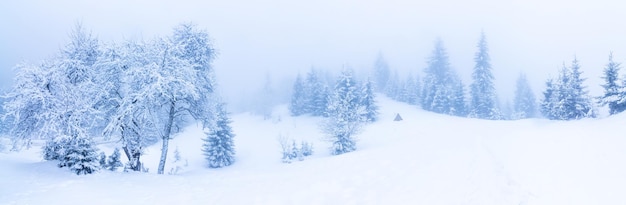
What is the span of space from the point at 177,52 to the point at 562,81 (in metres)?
41.6

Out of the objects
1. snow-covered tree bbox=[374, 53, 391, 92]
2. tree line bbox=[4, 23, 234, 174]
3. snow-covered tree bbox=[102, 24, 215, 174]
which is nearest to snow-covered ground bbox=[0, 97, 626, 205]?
tree line bbox=[4, 23, 234, 174]

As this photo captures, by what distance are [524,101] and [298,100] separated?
4664cm

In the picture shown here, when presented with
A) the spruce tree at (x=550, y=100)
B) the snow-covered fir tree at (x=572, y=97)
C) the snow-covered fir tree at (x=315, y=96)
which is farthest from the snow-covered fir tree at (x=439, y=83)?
the snow-covered fir tree at (x=572, y=97)

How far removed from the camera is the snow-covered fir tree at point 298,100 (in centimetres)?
7225

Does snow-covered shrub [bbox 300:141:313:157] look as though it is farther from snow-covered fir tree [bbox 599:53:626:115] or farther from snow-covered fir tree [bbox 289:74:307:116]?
snow-covered fir tree [bbox 599:53:626:115]

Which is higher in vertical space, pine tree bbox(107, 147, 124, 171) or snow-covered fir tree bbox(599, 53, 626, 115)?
snow-covered fir tree bbox(599, 53, 626, 115)

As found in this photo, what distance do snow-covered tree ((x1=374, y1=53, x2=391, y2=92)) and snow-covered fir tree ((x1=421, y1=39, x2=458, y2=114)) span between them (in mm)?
19096

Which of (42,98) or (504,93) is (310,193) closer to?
(42,98)

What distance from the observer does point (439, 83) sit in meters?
70.5

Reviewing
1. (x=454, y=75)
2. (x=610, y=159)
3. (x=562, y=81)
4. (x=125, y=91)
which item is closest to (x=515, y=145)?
(x=610, y=159)

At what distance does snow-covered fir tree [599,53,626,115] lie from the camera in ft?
108

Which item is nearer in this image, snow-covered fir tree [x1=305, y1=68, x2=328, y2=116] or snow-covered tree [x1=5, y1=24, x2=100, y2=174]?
snow-covered tree [x1=5, y1=24, x2=100, y2=174]

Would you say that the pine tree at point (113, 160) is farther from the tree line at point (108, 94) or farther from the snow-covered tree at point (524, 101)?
the snow-covered tree at point (524, 101)

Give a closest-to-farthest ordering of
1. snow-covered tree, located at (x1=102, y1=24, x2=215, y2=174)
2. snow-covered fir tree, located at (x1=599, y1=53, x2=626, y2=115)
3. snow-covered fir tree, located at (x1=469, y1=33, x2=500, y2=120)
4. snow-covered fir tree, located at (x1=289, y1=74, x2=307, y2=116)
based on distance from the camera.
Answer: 1. snow-covered tree, located at (x1=102, y1=24, x2=215, y2=174)
2. snow-covered fir tree, located at (x1=599, y1=53, x2=626, y2=115)
3. snow-covered fir tree, located at (x1=469, y1=33, x2=500, y2=120)
4. snow-covered fir tree, located at (x1=289, y1=74, x2=307, y2=116)
